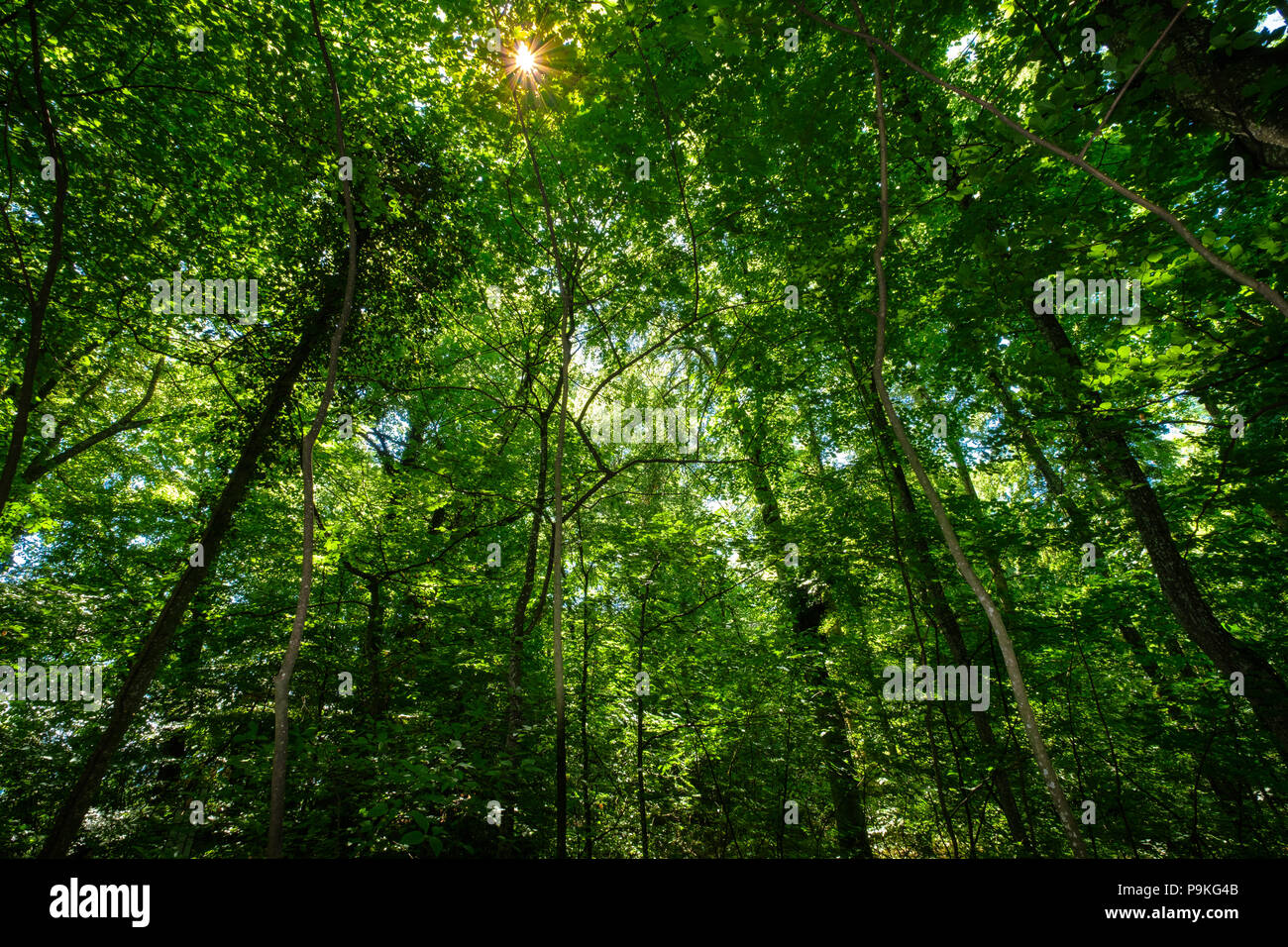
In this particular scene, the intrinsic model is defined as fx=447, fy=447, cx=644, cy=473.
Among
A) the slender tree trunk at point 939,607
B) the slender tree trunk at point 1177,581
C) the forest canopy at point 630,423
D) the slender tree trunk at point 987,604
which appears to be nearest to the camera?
the slender tree trunk at point 987,604

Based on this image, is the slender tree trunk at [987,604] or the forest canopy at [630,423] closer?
the slender tree trunk at [987,604]

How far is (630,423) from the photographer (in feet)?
24.2

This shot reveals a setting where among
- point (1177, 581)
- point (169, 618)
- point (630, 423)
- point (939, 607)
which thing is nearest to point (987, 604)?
point (939, 607)

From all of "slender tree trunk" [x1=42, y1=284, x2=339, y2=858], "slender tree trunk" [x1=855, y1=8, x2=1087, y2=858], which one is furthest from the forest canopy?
"slender tree trunk" [x1=855, y1=8, x2=1087, y2=858]

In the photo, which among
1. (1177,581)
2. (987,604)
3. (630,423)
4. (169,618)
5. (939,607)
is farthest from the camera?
(630,423)

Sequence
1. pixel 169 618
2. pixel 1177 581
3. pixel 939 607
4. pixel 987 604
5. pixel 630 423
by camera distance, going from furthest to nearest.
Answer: pixel 630 423
pixel 939 607
pixel 169 618
pixel 1177 581
pixel 987 604

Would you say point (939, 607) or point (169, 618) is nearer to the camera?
point (169, 618)

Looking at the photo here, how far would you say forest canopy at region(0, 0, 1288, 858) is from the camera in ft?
11.1

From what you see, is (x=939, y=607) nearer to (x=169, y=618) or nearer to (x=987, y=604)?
(x=987, y=604)

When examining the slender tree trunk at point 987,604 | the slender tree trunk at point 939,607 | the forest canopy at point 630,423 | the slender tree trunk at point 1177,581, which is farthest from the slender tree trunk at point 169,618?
the slender tree trunk at point 1177,581

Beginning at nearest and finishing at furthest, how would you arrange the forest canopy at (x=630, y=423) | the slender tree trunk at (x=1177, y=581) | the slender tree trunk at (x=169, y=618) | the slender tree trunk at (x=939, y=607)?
the forest canopy at (x=630, y=423)
the slender tree trunk at (x=1177, y=581)
the slender tree trunk at (x=169, y=618)
the slender tree trunk at (x=939, y=607)

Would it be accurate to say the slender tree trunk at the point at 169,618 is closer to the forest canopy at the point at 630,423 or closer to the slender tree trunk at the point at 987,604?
the forest canopy at the point at 630,423

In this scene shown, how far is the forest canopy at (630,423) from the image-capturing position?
3.37 m
